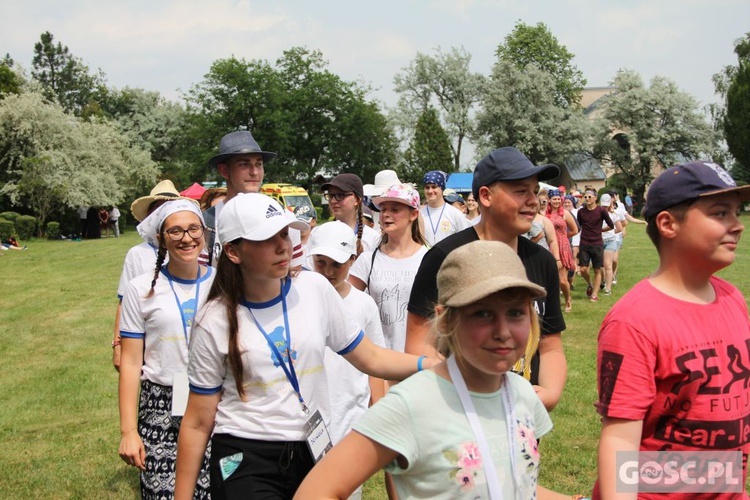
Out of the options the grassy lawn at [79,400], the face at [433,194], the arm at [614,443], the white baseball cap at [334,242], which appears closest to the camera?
the arm at [614,443]

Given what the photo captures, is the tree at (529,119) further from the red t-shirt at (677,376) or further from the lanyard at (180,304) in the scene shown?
the red t-shirt at (677,376)

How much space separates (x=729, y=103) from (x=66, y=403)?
51978 mm

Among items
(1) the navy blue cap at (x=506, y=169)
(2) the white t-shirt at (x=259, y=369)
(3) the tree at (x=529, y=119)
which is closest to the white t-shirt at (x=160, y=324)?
(2) the white t-shirt at (x=259, y=369)

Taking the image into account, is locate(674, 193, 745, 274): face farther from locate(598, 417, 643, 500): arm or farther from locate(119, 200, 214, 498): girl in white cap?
locate(119, 200, 214, 498): girl in white cap

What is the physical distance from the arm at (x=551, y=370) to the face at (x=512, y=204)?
54 cm

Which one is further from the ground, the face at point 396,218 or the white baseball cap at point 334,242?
the face at point 396,218

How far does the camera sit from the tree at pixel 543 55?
73750 mm

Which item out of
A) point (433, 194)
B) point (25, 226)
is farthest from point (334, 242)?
point (25, 226)

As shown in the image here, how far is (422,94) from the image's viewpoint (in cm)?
7350

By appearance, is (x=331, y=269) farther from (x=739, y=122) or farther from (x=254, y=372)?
(x=739, y=122)

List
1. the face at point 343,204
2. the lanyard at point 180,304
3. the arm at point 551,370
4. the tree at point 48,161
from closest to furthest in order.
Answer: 1. the arm at point 551,370
2. the lanyard at point 180,304
3. the face at point 343,204
4. the tree at point 48,161

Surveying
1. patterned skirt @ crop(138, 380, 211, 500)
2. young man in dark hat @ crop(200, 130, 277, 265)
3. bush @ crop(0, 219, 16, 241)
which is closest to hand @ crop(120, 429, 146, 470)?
patterned skirt @ crop(138, 380, 211, 500)

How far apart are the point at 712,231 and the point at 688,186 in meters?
0.18

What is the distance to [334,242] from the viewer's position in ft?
15.7
